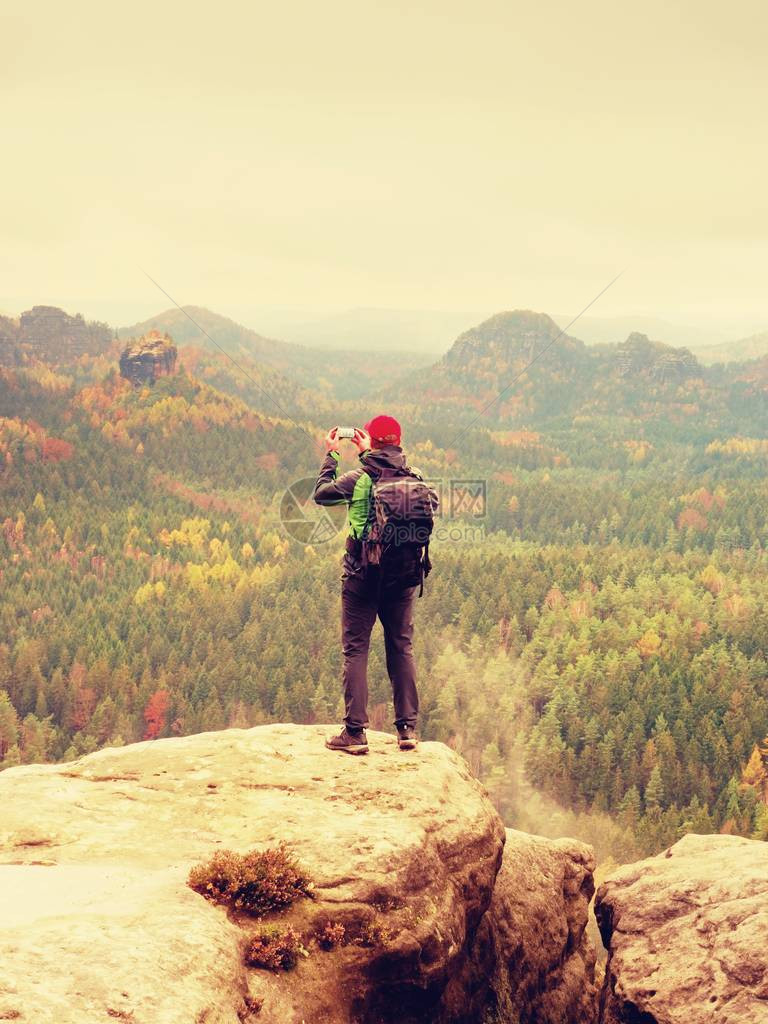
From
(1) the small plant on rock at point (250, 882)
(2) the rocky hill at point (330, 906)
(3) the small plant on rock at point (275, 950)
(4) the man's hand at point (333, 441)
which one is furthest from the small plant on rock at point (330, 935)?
(4) the man's hand at point (333, 441)

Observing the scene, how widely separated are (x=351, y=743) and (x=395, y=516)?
511 centimetres

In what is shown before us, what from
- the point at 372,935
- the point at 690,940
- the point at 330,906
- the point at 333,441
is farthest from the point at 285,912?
the point at 690,940

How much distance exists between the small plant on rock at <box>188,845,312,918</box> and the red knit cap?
8.12 meters

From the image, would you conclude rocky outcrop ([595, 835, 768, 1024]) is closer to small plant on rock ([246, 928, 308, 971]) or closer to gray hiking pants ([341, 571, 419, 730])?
gray hiking pants ([341, 571, 419, 730])

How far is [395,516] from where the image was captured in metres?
18.4

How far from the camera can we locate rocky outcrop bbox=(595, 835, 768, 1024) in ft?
55.5

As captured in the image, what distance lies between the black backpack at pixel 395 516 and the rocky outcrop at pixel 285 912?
4539 millimetres

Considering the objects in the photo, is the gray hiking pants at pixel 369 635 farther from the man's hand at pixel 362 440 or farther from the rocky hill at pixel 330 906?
the man's hand at pixel 362 440

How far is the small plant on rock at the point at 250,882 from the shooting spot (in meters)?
14.3

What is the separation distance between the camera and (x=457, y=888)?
57.0 feet

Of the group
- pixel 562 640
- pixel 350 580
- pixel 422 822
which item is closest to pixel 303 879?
pixel 422 822

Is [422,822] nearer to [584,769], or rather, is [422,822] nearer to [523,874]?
[523,874]

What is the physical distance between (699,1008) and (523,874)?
5.98 m

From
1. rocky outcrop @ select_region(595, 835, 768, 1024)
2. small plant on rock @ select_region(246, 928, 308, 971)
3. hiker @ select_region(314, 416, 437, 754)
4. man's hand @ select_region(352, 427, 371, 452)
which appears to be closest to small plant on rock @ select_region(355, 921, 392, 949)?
small plant on rock @ select_region(246, 928, 308, 971)
